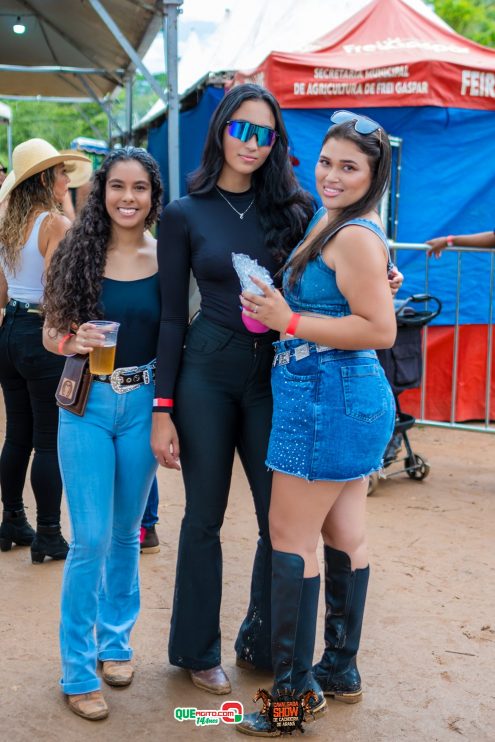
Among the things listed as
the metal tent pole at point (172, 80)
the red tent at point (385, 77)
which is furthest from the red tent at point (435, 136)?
the metal tent pole at point (172, 80)

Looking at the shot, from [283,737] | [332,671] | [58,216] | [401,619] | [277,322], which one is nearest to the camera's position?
[277,322]

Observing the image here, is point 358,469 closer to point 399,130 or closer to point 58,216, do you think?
point 58,216

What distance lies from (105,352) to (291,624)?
3.69 feet

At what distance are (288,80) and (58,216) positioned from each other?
3968 mm

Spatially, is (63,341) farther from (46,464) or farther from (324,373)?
(46,464)

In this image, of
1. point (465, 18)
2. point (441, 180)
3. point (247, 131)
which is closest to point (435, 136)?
point (441, 180)

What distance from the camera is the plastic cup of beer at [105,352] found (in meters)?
3.04

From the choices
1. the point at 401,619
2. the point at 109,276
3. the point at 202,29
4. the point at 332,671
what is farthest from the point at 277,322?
the point at 202,29

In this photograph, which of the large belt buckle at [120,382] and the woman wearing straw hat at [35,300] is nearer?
the large belt buckle at [120,382]

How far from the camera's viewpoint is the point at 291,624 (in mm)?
2982

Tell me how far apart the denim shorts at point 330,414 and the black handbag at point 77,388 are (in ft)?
2.37

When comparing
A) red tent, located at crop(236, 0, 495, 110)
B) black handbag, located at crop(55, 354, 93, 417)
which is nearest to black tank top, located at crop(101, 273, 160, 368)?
black handbag, located at crop(55, 354, 93, 417)

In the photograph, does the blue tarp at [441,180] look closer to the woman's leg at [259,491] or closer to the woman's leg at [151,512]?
the woman's leg at [151,512]

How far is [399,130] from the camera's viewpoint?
8.10 metres
